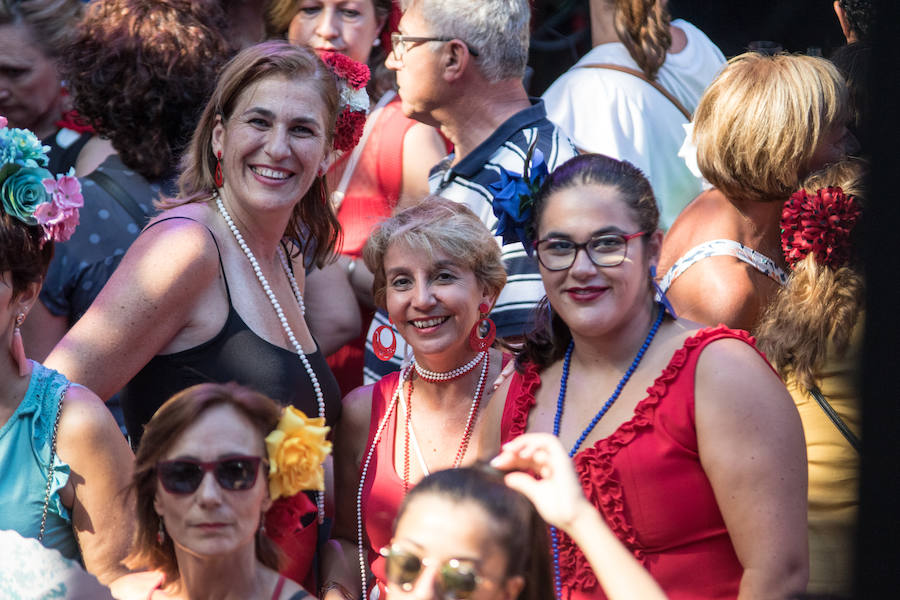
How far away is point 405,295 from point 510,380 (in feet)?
1.31

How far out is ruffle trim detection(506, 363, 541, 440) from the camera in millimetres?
2770

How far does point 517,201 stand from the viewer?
9.34 ft

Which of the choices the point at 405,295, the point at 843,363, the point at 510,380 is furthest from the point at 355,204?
the point at 843,363

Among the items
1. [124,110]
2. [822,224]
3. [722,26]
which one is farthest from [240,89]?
[722,26]

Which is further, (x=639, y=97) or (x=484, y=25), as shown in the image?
(x=639, y=97)

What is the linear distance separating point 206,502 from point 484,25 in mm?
2242

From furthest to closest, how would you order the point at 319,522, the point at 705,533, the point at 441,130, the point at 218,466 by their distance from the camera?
1. the point at 441,130
2. the point at 319,522
3. the point at 705,533
4. the point at 218,466

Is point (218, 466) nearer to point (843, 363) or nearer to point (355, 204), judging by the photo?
point (843, 363)

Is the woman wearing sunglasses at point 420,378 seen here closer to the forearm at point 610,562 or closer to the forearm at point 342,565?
the forearm at point 342,565

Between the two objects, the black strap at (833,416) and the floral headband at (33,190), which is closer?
the floral headband at (33,190)

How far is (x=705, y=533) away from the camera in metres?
2.46

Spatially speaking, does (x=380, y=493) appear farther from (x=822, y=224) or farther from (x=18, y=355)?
(x=822, y=224)

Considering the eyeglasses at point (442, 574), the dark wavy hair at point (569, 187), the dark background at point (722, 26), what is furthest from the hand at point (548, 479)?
the dark background at point (722, 26)

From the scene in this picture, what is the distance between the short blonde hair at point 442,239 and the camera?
3131 millimetres
